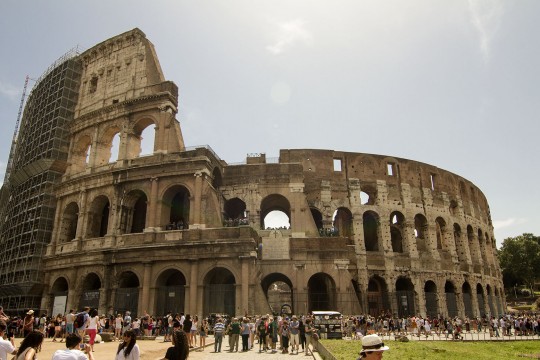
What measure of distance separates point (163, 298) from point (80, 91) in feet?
58.9

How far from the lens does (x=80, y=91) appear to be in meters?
30.2

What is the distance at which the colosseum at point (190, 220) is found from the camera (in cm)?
2183

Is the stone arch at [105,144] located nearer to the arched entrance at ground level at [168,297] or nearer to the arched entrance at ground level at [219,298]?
the arched entrance at ground level at [168,297]

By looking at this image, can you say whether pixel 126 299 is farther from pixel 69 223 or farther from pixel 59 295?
pixel 69 223

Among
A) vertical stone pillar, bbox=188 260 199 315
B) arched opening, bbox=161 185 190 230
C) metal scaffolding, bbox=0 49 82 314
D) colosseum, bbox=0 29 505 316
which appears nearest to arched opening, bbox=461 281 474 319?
colosseum, bbox=0 29 505 316

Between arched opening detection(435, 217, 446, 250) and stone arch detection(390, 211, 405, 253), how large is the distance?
3.23 m

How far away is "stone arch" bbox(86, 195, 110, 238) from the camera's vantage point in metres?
25.0

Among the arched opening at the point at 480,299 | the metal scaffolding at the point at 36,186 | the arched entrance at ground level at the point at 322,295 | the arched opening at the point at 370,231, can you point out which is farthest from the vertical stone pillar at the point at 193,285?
the arched opening at the point at 480,299

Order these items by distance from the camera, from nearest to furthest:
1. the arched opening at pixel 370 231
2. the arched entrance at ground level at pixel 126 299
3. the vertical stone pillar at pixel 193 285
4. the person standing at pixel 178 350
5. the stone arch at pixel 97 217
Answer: the person standing at pixel 178 350 < the vertical stone pillar at pixel 193 285 < the arched entrance at ground level at pixel 126 299 < the stone arch at pixel 97 217 < the arched opening at pixel 370 231

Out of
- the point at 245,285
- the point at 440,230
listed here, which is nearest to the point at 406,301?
the point at 440,230

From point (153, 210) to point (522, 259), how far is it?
155 feet

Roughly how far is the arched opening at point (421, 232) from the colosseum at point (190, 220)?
0.10 m

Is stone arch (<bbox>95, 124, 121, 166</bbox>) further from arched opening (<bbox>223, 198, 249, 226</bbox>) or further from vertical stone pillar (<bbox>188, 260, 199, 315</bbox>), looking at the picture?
vertical stone pillar (<bbox>188, 260, 199, 315</bbox>)

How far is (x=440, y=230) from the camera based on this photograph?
105ft
